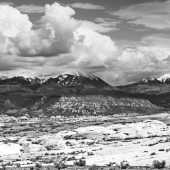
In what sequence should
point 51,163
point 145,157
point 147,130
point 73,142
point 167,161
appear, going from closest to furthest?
1. point 167,161
2. point 145,157
3. point 51,163
4. point 73,142
5. point 147,130

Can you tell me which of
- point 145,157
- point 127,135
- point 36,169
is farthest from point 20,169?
point 127,135

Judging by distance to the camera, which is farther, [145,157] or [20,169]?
[145,157]

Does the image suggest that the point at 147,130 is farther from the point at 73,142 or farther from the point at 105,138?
the point at 73,142

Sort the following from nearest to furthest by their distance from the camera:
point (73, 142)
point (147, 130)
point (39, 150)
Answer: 1. point (39, 150)
2. point (73, 142)
3. point (147, 130)

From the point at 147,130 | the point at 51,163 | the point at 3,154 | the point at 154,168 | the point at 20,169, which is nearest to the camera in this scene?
the point at 154,168

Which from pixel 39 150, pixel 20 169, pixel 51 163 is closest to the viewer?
pixel 20 169

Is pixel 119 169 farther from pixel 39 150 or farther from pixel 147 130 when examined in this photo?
pixel 147 130

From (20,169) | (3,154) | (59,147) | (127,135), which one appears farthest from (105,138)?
(20,169)

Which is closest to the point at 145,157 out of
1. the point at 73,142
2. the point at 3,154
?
the point at 3,154

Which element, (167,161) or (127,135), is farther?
→ (127,135)
